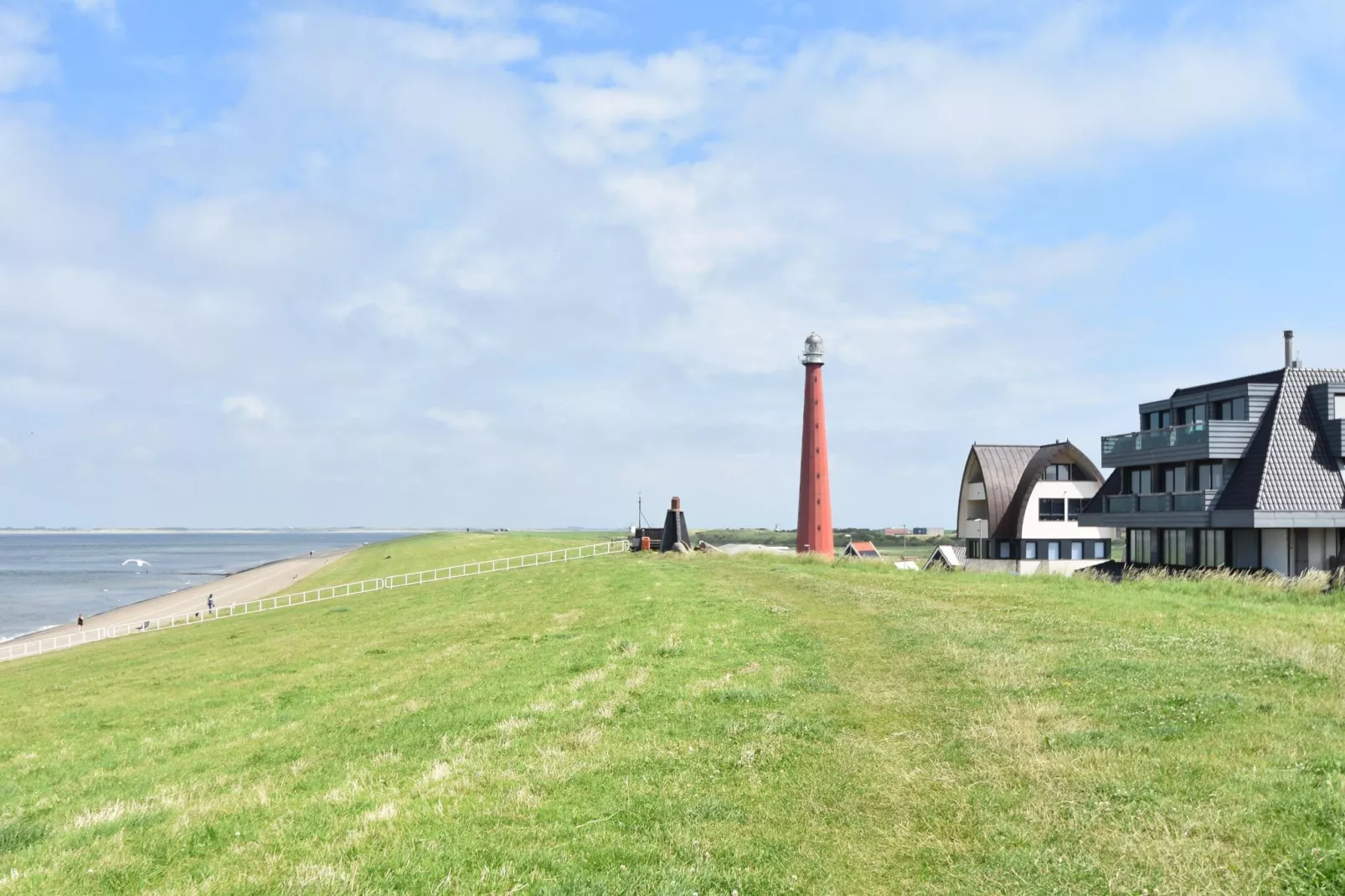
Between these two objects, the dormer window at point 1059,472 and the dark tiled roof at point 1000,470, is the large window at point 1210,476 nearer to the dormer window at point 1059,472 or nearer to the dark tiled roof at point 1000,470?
the dormer window at point 1059,472

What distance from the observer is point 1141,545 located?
50.8 m

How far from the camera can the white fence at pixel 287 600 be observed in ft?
197

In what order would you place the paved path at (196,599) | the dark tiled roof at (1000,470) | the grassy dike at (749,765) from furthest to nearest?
the paved path at (196,599)
the dark tiled roof at (1000,470)
the grassy dike at (749,765)

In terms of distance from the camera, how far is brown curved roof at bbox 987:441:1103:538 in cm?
6788

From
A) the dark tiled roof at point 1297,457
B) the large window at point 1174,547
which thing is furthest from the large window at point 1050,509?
the dark tiled roof at point 1297,457

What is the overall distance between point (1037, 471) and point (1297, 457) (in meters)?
26.9

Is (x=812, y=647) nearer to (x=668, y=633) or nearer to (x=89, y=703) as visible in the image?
(x=668, y=633)

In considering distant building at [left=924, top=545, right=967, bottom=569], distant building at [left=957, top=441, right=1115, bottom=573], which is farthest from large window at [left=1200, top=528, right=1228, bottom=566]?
distant building at [left=957, top=441, right=1115, bottom=573]

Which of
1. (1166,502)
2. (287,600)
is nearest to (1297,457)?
(1166,502)

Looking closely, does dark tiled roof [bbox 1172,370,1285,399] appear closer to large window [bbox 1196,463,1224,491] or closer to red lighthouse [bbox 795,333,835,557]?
large window [bbox 1196,463,1224,491]

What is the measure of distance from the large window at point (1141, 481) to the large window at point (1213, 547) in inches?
181

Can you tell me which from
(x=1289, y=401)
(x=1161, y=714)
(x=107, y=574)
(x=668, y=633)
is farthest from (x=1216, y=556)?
(x=107, y=574)

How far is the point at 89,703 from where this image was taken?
28750 mm

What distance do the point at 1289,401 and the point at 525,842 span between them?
45.8 metres
